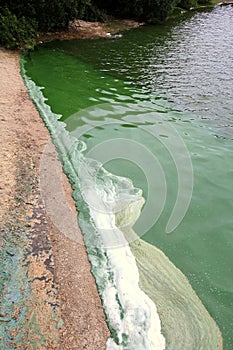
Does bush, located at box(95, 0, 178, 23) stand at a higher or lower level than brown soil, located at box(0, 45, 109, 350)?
higher

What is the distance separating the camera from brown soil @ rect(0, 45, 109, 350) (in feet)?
9.71

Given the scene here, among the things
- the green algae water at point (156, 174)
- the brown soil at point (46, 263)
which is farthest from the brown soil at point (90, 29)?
the brown soil at point (46, 263)

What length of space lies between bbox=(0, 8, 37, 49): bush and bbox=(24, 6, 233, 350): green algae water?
69 cm

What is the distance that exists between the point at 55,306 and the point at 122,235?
1329 mm

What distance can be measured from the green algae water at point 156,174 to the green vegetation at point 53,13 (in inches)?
36.6

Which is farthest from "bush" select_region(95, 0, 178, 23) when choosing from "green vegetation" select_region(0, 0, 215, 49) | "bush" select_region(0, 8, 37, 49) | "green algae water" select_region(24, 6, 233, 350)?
"bush" select_region(0, 8, 37, 49)

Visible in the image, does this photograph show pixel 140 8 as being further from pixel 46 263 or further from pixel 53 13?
pixel 46 263

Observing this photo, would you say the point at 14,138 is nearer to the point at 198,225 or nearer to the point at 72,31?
the point at 198,225

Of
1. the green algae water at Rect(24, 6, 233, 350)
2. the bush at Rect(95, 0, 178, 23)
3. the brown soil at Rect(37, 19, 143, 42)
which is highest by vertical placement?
the bush at Rect(95, 0, 178, 23)

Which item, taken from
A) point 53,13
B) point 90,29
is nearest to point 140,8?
point 90,29

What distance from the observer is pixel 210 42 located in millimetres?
14867

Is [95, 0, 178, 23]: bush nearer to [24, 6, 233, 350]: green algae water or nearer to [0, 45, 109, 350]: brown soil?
[24, 6, 233, 350]: green algae water

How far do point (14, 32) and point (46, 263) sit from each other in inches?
404

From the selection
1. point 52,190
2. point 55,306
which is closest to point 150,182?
point 52,190
